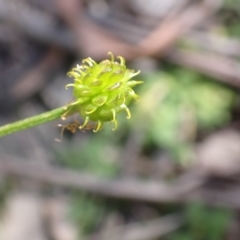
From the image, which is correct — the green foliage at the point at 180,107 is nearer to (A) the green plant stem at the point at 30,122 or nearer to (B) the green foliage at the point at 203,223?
(B) the green foliage at the point at 203,223

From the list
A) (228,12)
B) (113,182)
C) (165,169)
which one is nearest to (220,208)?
(165,169)

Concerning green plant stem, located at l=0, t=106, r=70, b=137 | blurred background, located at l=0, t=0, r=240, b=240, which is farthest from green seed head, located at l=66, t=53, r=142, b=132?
blurred background, located at l=0, t=0, r=240, b=240

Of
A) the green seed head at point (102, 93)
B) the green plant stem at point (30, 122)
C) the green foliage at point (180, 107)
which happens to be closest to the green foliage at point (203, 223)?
the green foliage at point (180, 107)

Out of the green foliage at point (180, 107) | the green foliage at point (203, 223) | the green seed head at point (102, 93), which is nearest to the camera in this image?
the green seed head at point (102, 93)

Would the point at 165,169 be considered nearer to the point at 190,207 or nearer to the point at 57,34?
the point at 190,207

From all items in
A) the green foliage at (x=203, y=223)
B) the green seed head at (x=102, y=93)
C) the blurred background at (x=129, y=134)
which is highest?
the blurred background at (x=129, y=134)
